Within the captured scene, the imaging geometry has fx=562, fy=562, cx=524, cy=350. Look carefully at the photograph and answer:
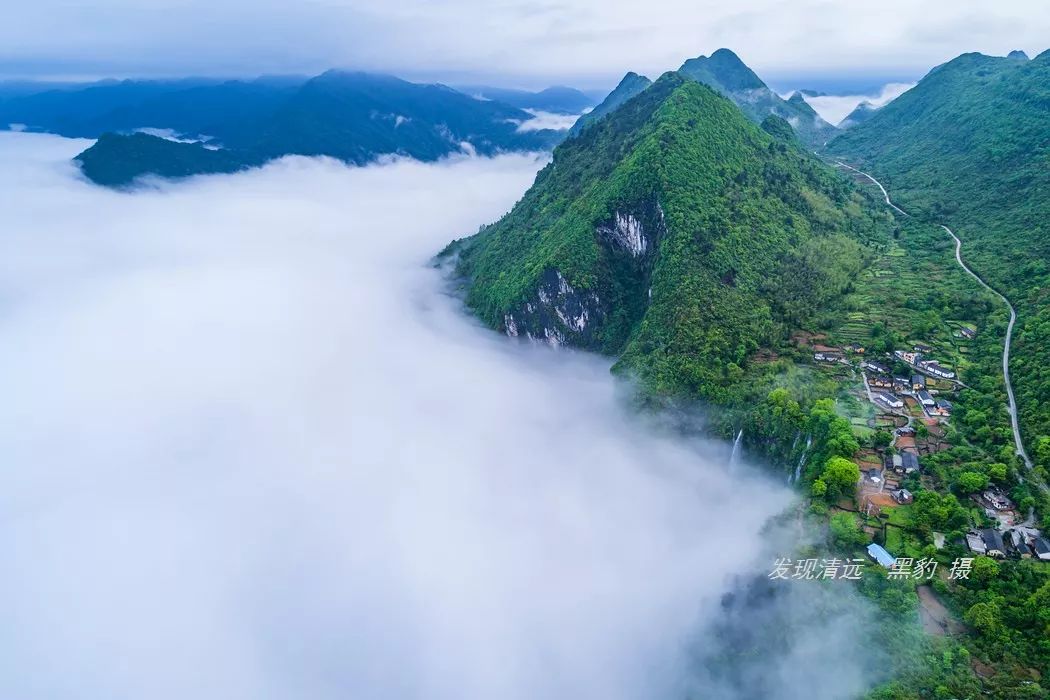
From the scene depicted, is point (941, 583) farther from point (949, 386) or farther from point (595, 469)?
point (595, 469)

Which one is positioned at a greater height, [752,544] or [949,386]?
[949,386]

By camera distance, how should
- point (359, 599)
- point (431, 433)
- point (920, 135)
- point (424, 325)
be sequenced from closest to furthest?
point (359, 599) → point (431, 433) → point (424, 325) → point (920, 135)

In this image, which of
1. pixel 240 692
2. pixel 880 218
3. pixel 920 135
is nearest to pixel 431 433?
pixel 240 692

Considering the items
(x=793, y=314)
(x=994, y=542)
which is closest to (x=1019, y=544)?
(x=994, y=542)

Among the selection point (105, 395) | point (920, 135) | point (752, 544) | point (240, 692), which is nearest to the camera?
point (752, 544)

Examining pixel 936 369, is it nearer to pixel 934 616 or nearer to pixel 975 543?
pixel 975 543

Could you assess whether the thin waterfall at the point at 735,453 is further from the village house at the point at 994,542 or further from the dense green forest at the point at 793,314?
the village house at the point at 994,542

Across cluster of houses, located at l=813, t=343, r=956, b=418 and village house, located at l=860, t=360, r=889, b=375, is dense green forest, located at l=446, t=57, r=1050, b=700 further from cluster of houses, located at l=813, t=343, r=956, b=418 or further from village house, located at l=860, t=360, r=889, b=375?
village house, located at l=860, t=360, r=889, b=375
